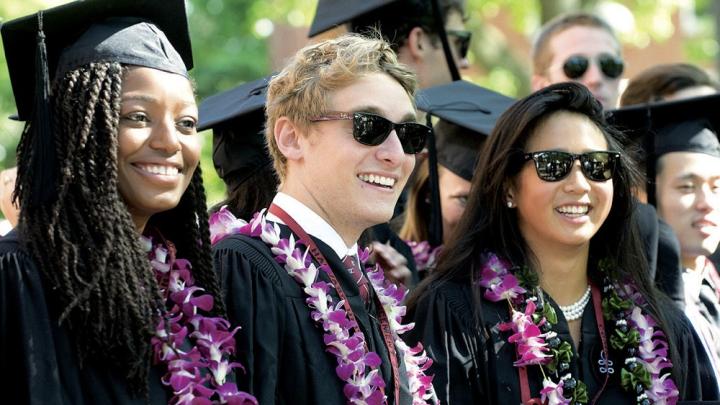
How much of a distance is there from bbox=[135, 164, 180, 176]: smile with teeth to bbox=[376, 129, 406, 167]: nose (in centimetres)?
75

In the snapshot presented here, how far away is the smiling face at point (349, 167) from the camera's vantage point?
3469 mm

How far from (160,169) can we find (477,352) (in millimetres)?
1627

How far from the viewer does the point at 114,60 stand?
9.43 ft

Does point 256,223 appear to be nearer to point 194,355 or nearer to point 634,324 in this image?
point 194,355

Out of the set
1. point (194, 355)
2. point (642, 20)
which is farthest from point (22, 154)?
point (642, 20)

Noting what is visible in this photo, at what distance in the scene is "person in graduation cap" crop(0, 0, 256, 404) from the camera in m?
2.67

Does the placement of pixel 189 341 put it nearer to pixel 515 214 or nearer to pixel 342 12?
pixel 515 214

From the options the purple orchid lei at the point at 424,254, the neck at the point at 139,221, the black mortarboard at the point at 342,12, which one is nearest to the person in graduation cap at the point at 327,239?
the neck at the point at 139,221

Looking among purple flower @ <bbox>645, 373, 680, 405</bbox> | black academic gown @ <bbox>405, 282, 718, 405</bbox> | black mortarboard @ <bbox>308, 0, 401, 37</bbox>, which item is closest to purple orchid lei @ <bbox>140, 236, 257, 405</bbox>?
black academic gown @ <bbox>405, 282, 718, 405</bbox>

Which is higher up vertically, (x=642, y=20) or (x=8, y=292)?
(x=642, y=20)

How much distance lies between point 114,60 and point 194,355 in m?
0.78

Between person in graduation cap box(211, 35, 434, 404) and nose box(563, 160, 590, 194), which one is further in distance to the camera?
nose box(563, 160, 590, 194)

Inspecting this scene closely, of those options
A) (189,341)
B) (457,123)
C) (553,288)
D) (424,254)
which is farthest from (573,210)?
(189,341)

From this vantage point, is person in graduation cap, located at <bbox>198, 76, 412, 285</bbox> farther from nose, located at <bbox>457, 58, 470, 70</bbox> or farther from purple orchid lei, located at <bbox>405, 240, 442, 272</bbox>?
nose, located at <bbox>457, 58, 470, 70</bbox>
